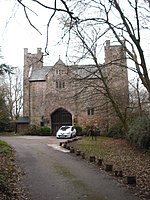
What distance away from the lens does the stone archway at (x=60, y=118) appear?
172 feet

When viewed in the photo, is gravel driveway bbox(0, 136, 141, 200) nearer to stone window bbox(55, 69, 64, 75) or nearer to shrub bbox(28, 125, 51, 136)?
shrub bbox(28, 125, 51, 136)

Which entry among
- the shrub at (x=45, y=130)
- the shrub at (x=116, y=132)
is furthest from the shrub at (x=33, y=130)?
the shrub at (x=116, y=132)

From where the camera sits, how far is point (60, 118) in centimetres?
5275

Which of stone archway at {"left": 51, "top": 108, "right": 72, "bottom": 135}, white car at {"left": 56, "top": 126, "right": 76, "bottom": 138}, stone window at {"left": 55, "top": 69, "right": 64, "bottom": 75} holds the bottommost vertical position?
white car at {"left": 56, "top": 126, "right": 76, "bottom": 138}

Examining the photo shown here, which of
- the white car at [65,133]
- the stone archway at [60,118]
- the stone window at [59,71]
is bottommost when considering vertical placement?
the white car at [65,133]

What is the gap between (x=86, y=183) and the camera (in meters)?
12.2

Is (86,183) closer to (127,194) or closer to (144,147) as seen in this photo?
(127,194)

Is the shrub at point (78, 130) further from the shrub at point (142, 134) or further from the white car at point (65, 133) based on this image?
the shrub at point (142, 134)

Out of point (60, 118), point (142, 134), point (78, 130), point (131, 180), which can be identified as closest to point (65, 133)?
point (78, 130)

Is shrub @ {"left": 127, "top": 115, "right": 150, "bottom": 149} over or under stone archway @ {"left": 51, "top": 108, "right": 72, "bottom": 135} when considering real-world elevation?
under

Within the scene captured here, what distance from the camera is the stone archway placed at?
52.5 metres

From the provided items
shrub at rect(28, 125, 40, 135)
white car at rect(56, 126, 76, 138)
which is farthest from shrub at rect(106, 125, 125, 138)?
shrub at rect(28, 125, 40, 135)

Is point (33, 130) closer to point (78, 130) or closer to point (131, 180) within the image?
point (78, 130)

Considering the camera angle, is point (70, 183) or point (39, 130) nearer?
point (70, 183)
